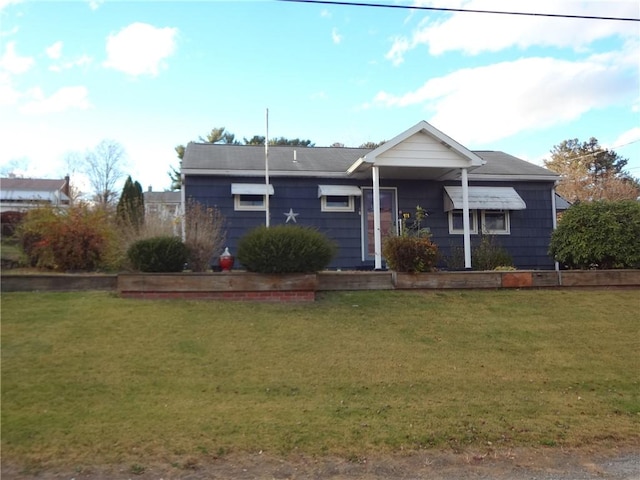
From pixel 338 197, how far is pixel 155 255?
708 centimetres

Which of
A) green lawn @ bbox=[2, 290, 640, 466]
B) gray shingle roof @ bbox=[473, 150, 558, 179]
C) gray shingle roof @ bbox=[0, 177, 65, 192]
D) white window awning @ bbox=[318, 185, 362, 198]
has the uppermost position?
gray shingle roof @ bbox=[0, 177, 65, 192]

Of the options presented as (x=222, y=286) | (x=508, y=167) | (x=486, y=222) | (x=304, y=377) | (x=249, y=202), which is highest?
(x=508, y=167)

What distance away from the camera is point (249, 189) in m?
13.8

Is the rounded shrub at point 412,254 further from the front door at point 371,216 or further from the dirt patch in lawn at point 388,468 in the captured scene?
the dirt patch in lawn at point 388,468

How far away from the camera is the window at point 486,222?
15.1 meters

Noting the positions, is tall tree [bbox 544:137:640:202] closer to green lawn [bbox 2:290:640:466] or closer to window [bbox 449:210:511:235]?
window [bbox 449:210:511:235]

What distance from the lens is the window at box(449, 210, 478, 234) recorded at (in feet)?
49.6

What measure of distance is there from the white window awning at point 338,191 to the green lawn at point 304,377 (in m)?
5.68

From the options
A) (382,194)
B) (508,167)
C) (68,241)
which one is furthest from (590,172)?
(68,241)

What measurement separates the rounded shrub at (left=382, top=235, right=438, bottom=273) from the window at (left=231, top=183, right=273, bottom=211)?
16.5ft

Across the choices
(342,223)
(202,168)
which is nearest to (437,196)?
(342,223)

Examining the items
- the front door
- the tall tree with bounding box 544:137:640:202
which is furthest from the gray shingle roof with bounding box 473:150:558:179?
the tall tree with bounding box 544:137:640:202

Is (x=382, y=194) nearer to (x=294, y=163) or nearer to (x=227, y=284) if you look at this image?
(x=294, y=163)

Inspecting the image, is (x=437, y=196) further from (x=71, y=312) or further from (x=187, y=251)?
(x=71, y=312)
